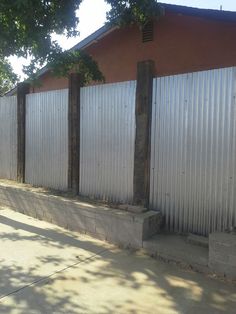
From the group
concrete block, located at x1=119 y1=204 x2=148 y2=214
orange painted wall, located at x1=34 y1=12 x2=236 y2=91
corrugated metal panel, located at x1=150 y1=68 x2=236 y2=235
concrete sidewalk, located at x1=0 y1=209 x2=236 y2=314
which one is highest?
orange painted wall, located at x1=34 y1=12 x2=236 y2=91

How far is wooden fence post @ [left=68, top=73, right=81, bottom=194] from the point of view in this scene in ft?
22.8

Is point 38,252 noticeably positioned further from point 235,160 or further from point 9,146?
point 9,146

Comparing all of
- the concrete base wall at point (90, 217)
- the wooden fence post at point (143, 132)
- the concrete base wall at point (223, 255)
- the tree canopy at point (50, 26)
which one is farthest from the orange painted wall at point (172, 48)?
the concrete base wall at point (223, 255)

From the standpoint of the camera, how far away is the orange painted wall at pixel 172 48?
7680mm

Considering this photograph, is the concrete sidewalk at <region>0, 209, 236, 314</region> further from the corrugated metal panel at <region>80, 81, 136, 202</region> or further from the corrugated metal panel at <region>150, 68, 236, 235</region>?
the corrugated metal panel at <region>80, 81, 136, 202</region>

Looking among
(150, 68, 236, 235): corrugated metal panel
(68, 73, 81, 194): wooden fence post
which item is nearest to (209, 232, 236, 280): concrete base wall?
(150, 68, 236, 235): corrugated metal panel

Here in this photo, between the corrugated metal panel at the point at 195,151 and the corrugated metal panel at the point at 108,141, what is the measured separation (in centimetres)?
54

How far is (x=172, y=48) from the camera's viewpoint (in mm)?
8555

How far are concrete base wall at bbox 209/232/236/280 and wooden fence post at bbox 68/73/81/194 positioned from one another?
338 centimetres

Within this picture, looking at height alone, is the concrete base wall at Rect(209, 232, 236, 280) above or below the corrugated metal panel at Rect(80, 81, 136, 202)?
below

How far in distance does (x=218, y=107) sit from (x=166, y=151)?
107cm

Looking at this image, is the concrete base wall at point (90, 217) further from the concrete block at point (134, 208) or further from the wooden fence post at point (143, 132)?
the wooden fence post at point (143, 132)

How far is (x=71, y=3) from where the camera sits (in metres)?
7.66

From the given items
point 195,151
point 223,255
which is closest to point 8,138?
point 195,151
